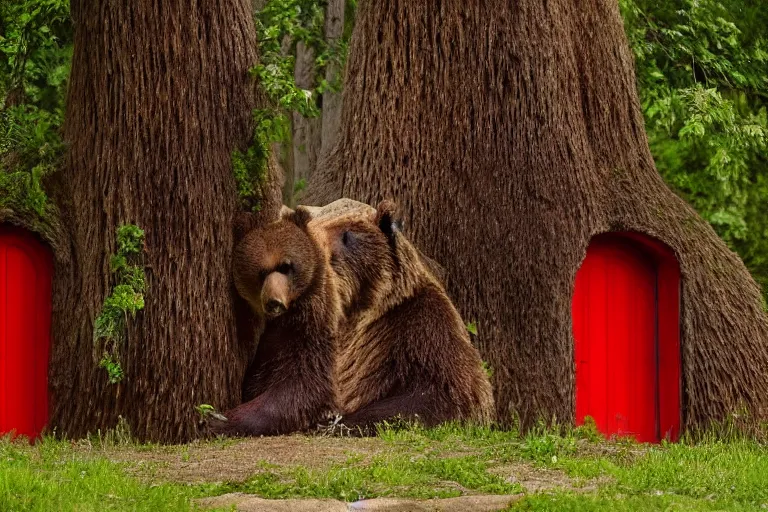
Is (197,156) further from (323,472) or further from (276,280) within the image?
(323,472)

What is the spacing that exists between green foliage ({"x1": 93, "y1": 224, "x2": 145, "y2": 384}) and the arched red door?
441 centimetres

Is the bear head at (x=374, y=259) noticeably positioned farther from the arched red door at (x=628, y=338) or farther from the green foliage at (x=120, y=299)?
the arched red door at (x=628, y=338)

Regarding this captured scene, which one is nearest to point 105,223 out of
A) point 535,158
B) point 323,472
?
point 323,472

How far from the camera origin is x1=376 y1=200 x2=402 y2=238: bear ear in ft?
36.5

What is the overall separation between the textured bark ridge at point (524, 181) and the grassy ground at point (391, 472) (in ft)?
5.39

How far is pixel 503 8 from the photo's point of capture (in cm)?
1204

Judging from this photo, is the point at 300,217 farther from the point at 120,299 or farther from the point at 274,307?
the point at 120,299

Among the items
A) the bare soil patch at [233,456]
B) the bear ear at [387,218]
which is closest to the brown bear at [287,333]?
the bare soil patch at [233,456]

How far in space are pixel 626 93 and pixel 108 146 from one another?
17.2 feet

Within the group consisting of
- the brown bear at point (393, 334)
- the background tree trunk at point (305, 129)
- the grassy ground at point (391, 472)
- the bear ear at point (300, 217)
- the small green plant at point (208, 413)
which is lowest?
the grassy ground at point (391, 472)

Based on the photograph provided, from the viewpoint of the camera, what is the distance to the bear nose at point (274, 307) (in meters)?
9.91

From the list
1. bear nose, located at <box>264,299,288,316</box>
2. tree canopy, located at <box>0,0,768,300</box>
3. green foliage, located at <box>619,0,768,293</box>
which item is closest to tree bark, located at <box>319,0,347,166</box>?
tree canopy, located at <box>0,0,768,300</box>

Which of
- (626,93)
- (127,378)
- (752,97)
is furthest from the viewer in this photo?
(752,97)

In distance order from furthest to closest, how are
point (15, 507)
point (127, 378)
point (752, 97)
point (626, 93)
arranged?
point (752, 97)
point (626, 93)
point (127, 378)
point (15, 507)
